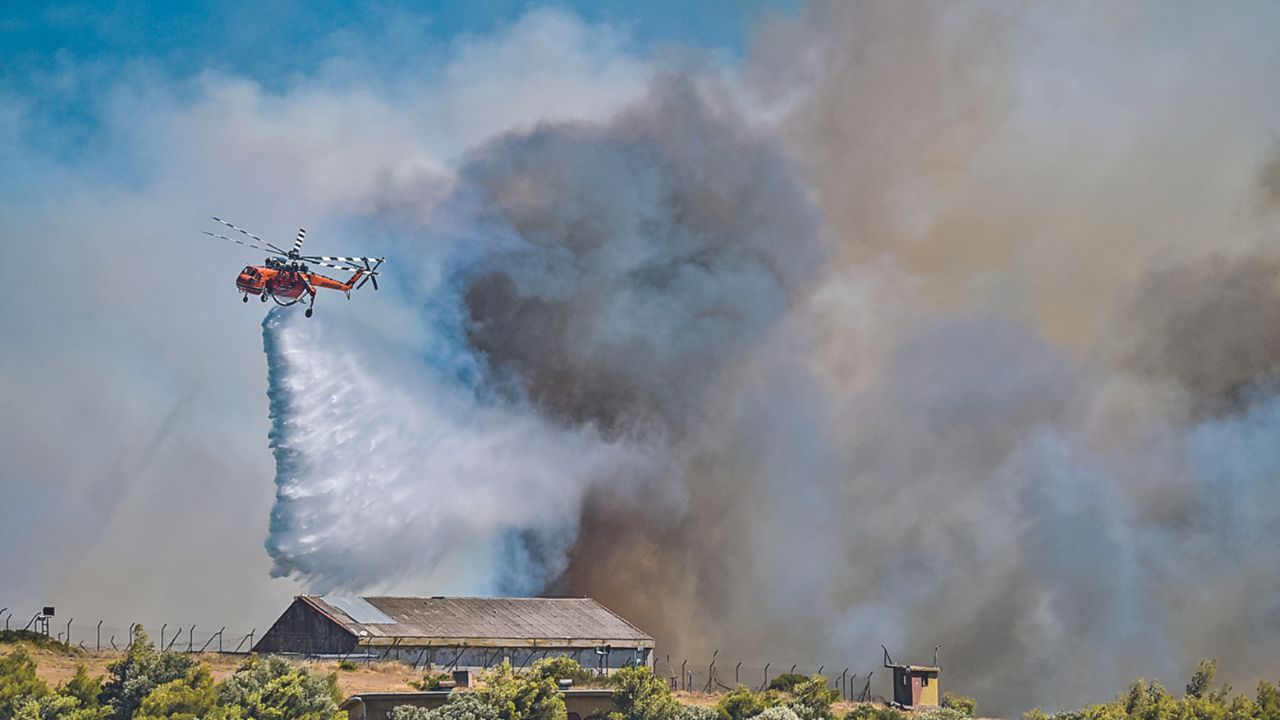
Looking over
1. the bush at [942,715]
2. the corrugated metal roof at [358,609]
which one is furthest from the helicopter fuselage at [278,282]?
the bush at [942,715]

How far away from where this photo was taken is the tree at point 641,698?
82938mm

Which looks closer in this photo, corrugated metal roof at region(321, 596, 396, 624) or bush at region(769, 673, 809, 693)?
bush at region(769, 673, 809, 693)

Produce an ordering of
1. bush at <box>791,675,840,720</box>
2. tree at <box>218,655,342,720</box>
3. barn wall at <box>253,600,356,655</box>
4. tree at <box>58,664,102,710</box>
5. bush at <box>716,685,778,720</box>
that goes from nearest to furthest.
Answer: tree at <box>218,655,342,720</box> < tree at <box>58,664,102,710</box> < bush at <box>716,685,778,720</box> < bush at <box>791,675,840,720</box> < barn wall at <box>253,600,356,655</box>

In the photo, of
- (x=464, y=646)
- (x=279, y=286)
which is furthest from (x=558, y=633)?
(x=279, y=286)

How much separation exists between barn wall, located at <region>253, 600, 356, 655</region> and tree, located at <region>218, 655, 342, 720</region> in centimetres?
2468

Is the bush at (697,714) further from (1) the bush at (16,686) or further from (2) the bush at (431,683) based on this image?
(1) the bush at (16,686)

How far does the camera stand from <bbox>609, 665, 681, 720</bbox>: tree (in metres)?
82.9

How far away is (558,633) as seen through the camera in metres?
115

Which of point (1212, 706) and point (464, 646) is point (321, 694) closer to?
point (464, 646)

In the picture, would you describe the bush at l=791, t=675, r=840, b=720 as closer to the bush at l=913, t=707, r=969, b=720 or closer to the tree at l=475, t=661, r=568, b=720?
the bush at l=913, t=707, r=969, b=720

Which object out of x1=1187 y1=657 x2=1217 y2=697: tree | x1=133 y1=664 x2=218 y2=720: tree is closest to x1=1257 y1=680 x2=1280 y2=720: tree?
x1=1187 y1=657 x2=1217 y2=697: tree

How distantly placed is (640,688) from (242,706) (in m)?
21.5

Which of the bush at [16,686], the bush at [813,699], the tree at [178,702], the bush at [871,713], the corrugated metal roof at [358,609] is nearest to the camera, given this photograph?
the tree at [178,702]

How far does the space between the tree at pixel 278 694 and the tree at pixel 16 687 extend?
8656 millimetres
